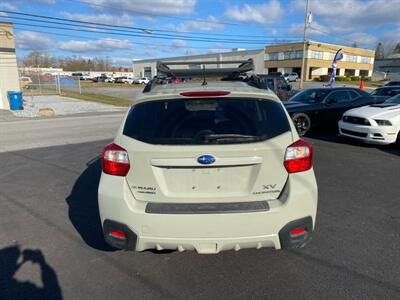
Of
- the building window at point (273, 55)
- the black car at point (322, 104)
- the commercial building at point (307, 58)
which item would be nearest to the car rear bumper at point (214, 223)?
the black car at point (322, 104)

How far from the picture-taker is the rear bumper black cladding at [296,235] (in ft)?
8.05

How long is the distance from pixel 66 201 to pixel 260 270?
10.0ft

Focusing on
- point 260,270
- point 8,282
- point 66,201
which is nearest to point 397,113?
point 260,270

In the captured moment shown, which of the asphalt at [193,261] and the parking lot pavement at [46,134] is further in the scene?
the parking lot pavement at [46,134]

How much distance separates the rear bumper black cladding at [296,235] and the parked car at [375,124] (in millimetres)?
5915

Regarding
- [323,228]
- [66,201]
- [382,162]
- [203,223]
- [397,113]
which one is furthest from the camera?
[397,113]

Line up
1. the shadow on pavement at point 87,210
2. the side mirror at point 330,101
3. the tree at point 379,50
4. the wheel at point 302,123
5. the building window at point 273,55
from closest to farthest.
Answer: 1. the shadow on pavement at point 87,210
2. the wheel at point 302,123
3. the side mirror at point 330,101
4. the building window at point 273,55
5. the tree at point 379,50

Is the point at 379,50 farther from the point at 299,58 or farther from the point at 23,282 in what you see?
the point at 23,282

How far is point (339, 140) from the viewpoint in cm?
873

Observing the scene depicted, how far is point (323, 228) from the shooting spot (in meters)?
3.61

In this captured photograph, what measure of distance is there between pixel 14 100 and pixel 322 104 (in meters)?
16.9

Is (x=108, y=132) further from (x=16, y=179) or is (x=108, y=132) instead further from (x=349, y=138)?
(x=349, y=138)

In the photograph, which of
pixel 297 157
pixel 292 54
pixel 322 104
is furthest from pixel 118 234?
pixel 292 54

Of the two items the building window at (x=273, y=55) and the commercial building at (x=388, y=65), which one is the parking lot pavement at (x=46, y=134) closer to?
the building window at (x=273, y=55)
